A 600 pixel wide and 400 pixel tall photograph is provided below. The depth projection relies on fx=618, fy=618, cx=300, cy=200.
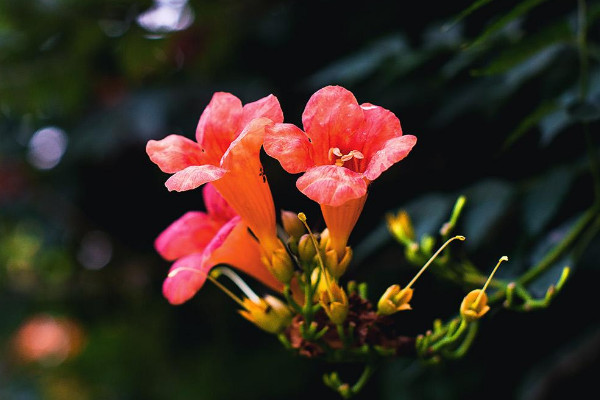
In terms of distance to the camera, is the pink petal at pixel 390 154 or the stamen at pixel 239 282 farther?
the stamen at pixel 239 282

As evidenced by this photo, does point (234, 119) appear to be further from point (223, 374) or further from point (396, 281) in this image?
point (223, 374)

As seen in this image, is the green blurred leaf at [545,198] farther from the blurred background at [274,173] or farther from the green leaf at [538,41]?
the green leaf at [538,41]

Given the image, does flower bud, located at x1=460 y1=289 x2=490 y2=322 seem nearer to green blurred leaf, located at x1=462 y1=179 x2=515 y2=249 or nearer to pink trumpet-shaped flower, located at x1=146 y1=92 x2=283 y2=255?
pink trumpet-shaped flower, located at x1=146 y1=92 x2=283 y2=255

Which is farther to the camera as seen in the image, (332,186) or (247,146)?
(247,146)

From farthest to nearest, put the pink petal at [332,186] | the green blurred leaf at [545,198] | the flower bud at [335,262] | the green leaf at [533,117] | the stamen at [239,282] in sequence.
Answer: the green blurred leaf at [545,198], the green leaf at [533,117], the stamen at [239,282], the flower bud at [335,262], the pink petal at [332,186]

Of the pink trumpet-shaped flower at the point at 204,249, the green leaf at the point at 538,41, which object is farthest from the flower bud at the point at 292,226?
the green leaf at the point at 538,41

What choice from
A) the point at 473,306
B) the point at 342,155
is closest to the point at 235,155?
the point at 342,155

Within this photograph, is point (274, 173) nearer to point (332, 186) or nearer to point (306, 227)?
point (306, 227)
